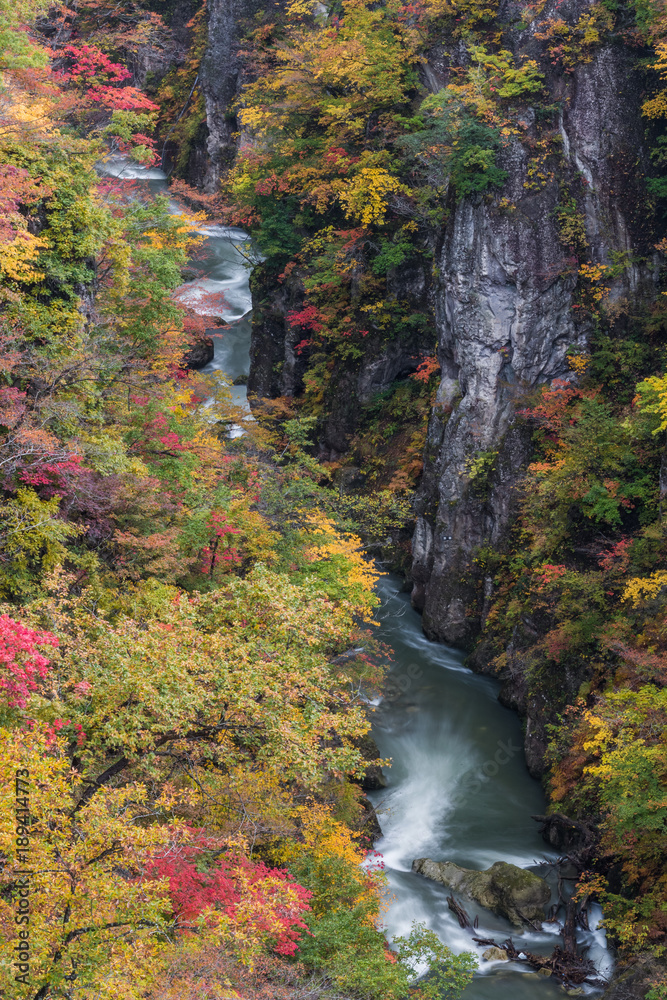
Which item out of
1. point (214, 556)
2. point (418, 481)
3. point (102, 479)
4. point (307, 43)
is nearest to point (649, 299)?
point (418, 481)

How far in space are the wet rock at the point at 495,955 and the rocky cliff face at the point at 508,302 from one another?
9.58m

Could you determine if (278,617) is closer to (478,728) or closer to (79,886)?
(79,886)

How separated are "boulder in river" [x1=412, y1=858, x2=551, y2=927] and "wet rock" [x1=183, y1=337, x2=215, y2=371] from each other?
2309 cm

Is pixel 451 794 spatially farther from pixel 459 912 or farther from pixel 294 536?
pixel 294 536

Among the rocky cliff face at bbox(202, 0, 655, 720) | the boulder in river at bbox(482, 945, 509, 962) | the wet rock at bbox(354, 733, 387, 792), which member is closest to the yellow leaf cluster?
the rocky cliff face at bbox(202, 0, 655, 720)

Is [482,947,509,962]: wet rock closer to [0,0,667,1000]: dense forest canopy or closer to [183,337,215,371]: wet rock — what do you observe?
[0,0,667,1000]: dense forest canopy

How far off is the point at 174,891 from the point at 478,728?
1156 centimetres

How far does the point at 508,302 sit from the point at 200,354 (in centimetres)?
1644

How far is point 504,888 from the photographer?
532 inches

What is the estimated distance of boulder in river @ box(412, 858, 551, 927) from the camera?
13.2 metres

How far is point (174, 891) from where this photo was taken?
28.3ft

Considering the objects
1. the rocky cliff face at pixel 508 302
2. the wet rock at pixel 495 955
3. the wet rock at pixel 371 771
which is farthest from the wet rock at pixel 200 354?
the wet rock at pixel 495 955

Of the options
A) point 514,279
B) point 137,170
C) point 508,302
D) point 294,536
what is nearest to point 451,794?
point 294,536

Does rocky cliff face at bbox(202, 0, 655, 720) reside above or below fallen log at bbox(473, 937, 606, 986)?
above
